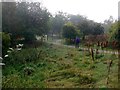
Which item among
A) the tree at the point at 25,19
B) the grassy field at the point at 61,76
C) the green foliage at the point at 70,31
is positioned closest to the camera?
the grassy field at the point at 61,76

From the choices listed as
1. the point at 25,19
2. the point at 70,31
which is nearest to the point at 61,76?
the point at 25,19

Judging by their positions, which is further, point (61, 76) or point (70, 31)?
point (70, 31)

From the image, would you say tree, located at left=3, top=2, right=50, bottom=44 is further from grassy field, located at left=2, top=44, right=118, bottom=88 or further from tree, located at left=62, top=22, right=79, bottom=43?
grassy field, located at left=2, top=44, right=118, bottom=88

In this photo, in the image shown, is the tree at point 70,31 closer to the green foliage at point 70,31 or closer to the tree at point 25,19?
the green foliage at point 70,31

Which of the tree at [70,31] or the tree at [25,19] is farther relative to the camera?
the tree at [70,31]

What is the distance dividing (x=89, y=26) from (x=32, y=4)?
702 cm

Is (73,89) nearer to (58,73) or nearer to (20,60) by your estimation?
(58,73)

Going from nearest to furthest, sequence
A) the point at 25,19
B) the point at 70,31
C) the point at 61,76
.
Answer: the point at 61,76, the point at 25,19, the point at 70,31

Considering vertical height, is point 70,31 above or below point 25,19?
below

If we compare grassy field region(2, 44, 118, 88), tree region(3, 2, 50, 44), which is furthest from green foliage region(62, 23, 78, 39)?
grassy field region(2, 44, 118, 88)

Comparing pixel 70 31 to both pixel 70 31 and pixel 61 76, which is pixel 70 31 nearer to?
pixel 70 31

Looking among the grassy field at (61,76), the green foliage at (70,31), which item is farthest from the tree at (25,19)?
the grassy field at (61,76)

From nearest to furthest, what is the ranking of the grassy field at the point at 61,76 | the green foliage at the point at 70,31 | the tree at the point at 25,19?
the grassy field at the point at 61,76
the tree at the point at 25,19
the green foliage at the point at 70,31

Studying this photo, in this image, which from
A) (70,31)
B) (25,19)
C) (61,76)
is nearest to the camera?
(61,76)
